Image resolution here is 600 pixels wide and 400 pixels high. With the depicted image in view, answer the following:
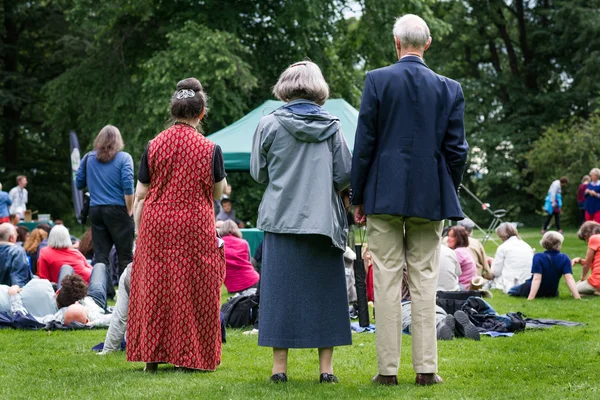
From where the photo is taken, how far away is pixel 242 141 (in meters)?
15.6

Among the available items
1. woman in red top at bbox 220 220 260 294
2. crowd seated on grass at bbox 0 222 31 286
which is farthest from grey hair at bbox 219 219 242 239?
crowd seated on grass at bbox 0 222 31 286

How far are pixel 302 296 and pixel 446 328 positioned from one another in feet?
9.21

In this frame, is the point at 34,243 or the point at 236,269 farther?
the point at 34,243

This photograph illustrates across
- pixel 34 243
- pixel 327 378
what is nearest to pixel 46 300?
pixel 34 243

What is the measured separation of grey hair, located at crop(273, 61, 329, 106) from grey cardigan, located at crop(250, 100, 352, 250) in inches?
4.9

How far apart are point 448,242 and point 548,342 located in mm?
3941

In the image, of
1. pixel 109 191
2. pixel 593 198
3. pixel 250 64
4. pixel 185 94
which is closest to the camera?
pixel 185 94

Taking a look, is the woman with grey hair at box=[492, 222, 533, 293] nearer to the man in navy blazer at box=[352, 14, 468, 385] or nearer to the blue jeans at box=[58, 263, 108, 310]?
the blue jeans at box=[58, 263, 108, 310]

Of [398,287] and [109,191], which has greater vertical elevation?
[109,191]

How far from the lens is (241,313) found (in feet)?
28.0

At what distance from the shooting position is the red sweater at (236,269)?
32.8 ft

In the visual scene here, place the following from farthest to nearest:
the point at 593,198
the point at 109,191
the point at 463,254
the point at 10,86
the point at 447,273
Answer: the point at 10,86
the point at 593,198
the point at 463,254
the point at 447,273
the point at 109,191

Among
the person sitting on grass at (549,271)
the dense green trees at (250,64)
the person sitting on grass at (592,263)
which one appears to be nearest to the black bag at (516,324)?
the person sitting on grass at (549,271)

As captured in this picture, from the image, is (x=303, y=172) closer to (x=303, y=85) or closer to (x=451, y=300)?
(x=303, y=85)
